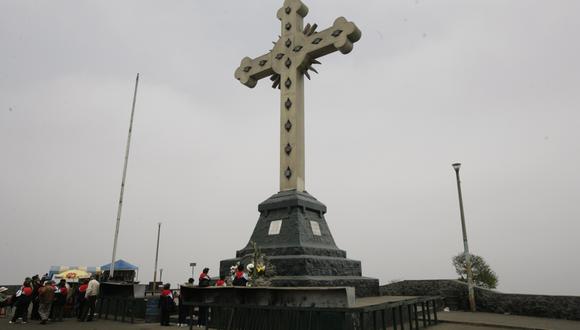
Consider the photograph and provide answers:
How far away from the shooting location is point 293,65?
12.2 m

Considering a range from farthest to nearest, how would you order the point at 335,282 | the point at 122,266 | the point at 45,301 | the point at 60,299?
the point at 122,266 → the point at 60,299 → the point at 45,301 → the point at 335,282

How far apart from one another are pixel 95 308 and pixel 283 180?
279 inches

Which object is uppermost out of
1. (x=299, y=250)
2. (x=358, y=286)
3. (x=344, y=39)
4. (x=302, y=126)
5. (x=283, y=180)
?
(x=344, y=39)

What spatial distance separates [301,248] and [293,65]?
21.1 ft

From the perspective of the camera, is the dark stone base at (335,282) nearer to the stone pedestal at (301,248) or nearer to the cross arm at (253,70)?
the stone pedestal at (301,248)

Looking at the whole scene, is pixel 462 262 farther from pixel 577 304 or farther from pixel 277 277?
pixel 277 277

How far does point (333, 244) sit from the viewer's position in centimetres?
1083

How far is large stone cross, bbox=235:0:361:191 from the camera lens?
1139 centimetres

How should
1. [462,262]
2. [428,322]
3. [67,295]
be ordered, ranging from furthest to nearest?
1. [462,262]
2. [67,295]
3. [428,322]

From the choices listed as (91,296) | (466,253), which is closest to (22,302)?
(91,296)

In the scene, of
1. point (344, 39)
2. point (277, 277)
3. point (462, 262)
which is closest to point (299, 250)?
point (277, 277)

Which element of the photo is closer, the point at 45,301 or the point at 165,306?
the point at 165,306

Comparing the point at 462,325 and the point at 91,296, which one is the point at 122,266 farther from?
the point at 462,325

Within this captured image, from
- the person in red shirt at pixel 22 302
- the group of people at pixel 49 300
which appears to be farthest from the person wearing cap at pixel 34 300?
the person in red shirt at pixel 22 302
